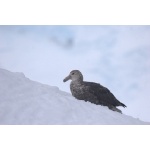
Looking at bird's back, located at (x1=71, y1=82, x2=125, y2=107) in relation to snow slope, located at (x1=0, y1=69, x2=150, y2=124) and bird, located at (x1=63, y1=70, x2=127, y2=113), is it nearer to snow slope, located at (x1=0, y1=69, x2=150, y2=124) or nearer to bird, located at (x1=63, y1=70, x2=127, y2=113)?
bird, located at (x1=63, y1=70, x2=127, y2=113)

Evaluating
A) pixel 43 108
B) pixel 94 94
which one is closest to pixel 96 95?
pixel 94 94

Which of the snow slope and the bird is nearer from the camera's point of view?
the snow slope

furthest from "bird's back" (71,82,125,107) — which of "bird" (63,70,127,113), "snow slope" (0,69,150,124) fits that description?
"snow slope" (0,69,150,124)

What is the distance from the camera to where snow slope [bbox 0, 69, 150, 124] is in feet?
12.5

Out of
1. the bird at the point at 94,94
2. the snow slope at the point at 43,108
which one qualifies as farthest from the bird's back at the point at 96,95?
the snow slope at the point at 43,108

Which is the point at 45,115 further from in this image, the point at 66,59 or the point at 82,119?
the point at 66,59

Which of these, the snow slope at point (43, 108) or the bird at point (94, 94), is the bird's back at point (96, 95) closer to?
the bird at point (94, 94)

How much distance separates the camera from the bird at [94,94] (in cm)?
427

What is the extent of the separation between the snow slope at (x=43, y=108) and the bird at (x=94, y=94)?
16cm

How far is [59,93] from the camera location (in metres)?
4.16

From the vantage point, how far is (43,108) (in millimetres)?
3867

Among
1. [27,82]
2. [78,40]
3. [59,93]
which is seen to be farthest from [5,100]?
[78,40]

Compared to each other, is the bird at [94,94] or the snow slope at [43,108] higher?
the bird at [94,94]

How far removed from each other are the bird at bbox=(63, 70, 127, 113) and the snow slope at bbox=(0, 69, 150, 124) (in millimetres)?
160
